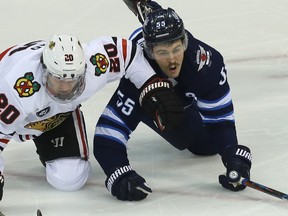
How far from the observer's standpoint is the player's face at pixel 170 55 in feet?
12.3

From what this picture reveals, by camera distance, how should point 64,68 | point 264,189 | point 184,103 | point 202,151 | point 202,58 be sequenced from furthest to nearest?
point 202,151 → point 184,103 → point 202,58 → point 264,189 → point 64,68

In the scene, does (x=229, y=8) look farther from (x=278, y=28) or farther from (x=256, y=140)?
(x=256, y=140)

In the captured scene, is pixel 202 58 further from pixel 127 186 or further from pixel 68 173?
pixel 68 173

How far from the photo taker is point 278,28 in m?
5.68

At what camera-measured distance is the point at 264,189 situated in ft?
12.1

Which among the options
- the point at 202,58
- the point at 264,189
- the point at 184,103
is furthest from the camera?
the point at 184,103

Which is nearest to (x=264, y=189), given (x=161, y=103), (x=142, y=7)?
(x=161, y=103)

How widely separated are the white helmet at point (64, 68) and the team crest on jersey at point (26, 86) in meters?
0.05

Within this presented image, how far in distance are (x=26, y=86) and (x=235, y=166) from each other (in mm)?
869

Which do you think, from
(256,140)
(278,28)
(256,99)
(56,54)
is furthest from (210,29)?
(56,54)

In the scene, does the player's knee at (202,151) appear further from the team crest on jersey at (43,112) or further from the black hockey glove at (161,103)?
the team crest on jersey at (43,112)

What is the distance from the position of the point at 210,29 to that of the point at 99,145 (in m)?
1.97

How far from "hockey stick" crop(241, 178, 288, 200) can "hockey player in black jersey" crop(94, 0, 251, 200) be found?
0.03 meters

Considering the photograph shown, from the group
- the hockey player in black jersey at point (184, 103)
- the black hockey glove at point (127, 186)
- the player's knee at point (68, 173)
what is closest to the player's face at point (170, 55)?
the hockey player in black jersey at point (184, 103)
